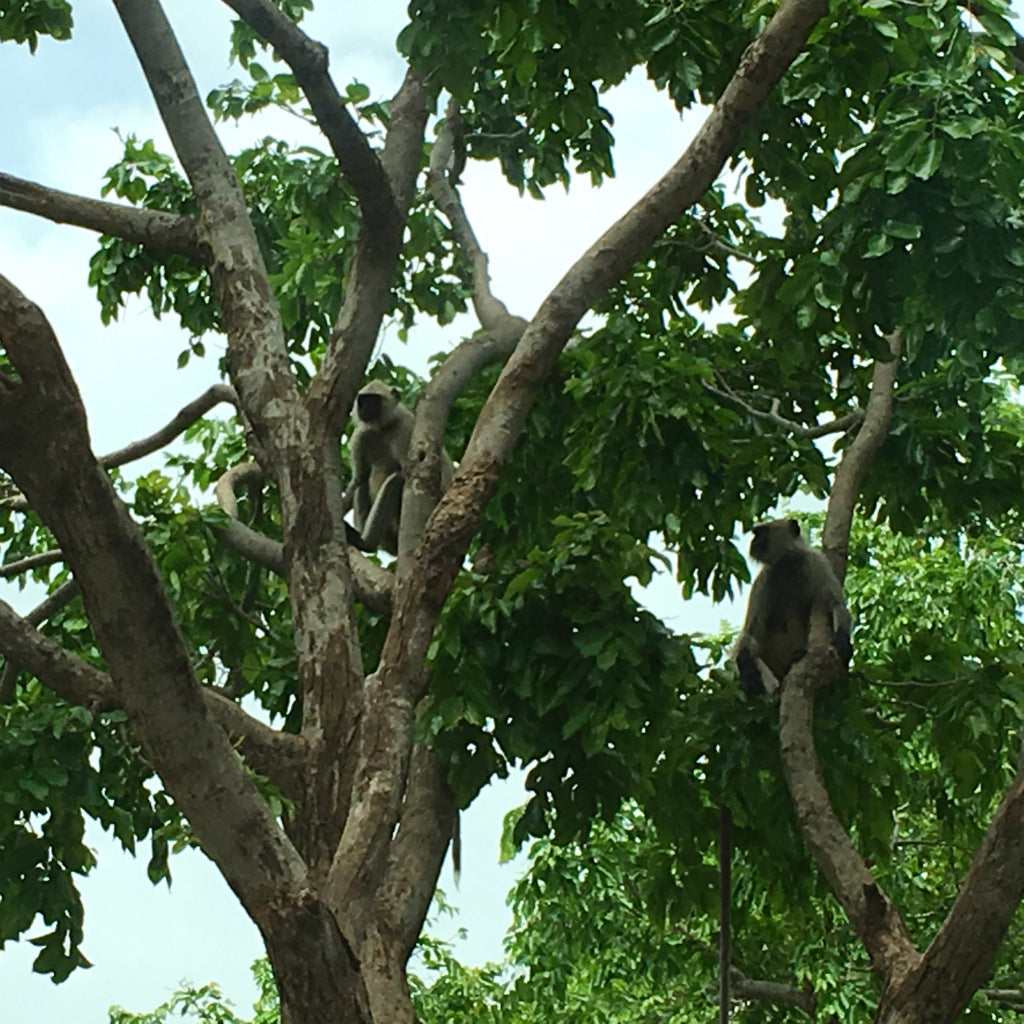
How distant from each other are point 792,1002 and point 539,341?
21.3 ft

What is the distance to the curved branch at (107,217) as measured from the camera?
18.5ft

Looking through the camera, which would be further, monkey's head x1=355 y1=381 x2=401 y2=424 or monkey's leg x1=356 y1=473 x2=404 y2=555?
monkey's head x1=355 y1=381 x2=401 y2=424

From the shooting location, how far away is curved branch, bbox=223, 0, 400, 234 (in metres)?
5.29

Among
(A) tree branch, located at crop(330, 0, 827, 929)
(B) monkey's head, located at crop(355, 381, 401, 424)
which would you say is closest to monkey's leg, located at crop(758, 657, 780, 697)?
(A) tree branch, located at crop(330, 0, 827, 929)

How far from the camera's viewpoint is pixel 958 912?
4.61 m

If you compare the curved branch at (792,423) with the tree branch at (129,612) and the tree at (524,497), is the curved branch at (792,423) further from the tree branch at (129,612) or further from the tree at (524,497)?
the tree branch at (129,612)

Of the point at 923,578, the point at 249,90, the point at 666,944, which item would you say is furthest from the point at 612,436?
the point at 923,578

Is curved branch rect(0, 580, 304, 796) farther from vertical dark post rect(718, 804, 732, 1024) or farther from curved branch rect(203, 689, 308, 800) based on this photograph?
vertical dark post rect(718, 804, 732, 1024)

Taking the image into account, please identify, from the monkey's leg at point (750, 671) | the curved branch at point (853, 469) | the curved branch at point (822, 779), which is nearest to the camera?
the curved branch at point (822, 779)

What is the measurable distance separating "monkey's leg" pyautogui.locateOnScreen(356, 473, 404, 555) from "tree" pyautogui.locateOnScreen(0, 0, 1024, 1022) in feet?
1.97

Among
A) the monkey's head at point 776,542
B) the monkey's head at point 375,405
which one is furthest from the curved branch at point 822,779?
the monkey's head at point 375,405

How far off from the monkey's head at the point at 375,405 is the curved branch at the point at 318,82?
2.78 metres

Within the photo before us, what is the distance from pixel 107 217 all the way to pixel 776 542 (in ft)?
12.9

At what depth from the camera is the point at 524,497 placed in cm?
755
